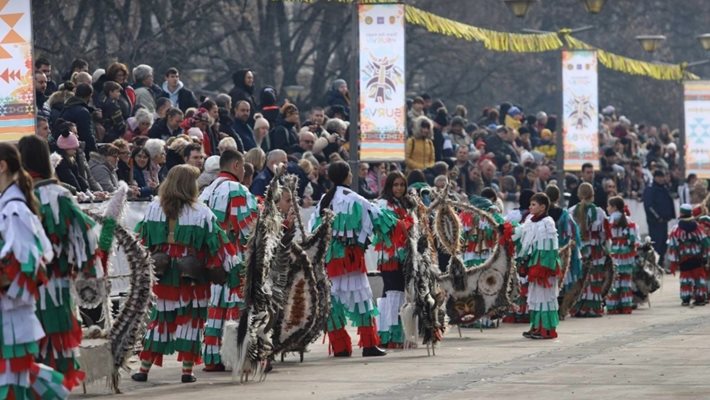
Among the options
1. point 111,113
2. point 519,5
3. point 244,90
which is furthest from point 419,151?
point 111,113

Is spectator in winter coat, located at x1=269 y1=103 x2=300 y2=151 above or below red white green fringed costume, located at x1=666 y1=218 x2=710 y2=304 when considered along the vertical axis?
above

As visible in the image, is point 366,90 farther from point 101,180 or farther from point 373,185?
point 101,180

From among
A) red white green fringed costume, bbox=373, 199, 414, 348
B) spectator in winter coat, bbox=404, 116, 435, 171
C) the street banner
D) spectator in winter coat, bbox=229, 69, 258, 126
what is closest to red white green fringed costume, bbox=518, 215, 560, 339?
red white green fringed costume, bbox=373, 199, 414, 348

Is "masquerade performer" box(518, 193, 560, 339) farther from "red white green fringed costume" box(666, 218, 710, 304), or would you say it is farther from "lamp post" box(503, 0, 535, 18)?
"lamp post" box(503, 0, 535, 18)

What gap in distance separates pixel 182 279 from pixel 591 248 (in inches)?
425

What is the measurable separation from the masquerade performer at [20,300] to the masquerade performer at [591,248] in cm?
1455

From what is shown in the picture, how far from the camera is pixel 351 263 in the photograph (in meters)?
18.1

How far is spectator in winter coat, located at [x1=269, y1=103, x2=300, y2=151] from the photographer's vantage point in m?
24.6

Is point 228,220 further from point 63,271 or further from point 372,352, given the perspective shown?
point 63,271

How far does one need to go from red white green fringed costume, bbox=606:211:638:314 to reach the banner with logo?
137 inches

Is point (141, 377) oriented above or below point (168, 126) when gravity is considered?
below

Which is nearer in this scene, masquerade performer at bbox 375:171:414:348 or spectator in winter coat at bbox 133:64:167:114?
masquerade performer at bbox 375:171:414:348

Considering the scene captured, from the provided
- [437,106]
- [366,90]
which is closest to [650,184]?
[437,106]

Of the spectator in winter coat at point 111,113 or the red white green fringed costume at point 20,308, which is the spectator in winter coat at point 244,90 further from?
the red white green fringed costume at point 20,308
